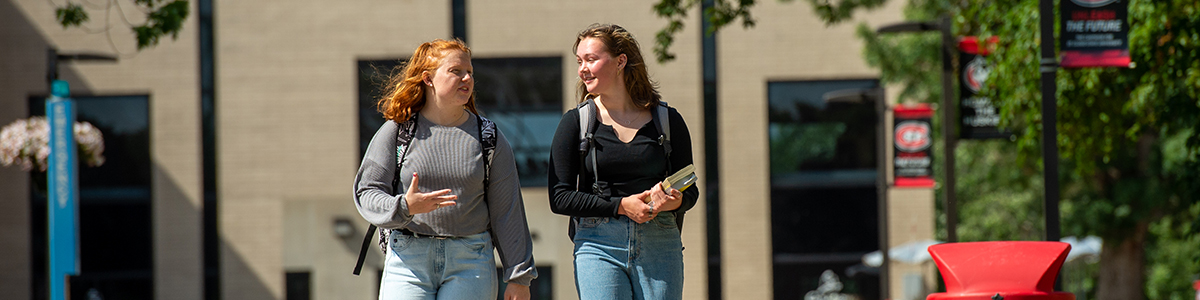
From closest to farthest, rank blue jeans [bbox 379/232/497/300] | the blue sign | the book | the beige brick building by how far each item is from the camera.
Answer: the book → blue jeans [bbox 379/232/497/300] → the blue sign → the beige brick building

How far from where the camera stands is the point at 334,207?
22234 mm

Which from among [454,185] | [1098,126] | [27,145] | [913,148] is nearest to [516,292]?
[454,185]

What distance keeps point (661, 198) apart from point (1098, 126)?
7164mm

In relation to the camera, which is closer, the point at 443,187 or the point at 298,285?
the point at 443,187

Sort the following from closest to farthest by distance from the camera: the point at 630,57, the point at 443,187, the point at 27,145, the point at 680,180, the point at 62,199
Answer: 1. the point at 680,180
2. the point at 443,187
3. the point at 630,57
4. the point at 62,199
5. the point at 27,145

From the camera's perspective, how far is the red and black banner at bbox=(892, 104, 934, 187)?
15336mm

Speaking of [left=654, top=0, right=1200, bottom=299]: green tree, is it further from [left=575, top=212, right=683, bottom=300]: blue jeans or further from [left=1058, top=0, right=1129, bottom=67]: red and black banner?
[left=575, top=212, right=683, bottom=300]: blue jeans

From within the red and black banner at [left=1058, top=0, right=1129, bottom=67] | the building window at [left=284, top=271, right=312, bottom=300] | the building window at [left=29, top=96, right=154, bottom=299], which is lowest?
the building window at [left=284, top=271, right=312, bottom=300]

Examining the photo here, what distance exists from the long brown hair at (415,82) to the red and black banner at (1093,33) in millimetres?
4285

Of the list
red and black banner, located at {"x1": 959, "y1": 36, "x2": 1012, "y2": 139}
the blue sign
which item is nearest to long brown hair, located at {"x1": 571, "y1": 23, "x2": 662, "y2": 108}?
the blue sign

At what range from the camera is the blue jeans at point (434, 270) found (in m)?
4.11

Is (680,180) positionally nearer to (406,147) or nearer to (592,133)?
(592,133)

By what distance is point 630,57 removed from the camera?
171 inches

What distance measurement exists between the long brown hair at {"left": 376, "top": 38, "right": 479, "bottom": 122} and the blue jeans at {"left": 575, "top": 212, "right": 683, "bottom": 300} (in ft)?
2.45
